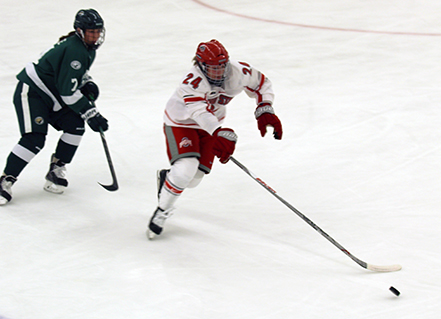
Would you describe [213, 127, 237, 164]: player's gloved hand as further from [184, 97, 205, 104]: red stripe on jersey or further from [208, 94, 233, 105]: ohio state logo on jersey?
[208, 94, 233, 105]: ohio state logo on jersey

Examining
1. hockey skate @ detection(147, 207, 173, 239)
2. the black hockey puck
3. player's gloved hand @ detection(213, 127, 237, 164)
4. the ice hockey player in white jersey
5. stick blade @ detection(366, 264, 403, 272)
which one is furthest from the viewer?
hockey skate @ detection(147, 207, 173, 239)

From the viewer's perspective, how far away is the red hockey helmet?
9.35ft

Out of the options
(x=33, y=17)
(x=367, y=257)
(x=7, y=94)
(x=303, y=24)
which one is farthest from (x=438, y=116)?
(x=33, y=17)

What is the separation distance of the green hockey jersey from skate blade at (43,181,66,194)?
525 mm

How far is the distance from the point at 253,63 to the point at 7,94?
2.35m

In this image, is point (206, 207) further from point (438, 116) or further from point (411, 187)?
point (438, 116)

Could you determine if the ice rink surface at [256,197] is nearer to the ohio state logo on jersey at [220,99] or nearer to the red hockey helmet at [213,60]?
the ohio state logo on jersey at [220,99]

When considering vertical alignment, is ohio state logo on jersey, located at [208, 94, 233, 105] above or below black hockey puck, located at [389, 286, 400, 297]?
above

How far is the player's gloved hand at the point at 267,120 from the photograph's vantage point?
3.05m

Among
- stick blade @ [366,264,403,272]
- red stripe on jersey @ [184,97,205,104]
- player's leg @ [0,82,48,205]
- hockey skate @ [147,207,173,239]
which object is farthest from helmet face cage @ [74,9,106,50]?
stick blade @ [366,264,403,272]

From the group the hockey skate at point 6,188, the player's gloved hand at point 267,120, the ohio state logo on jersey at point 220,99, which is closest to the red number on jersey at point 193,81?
the ohio state logo on jersey at point 220,99

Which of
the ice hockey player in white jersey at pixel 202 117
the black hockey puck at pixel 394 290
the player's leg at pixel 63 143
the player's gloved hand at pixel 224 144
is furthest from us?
the player's leg at pixel 63 143

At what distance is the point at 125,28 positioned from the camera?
691 cm

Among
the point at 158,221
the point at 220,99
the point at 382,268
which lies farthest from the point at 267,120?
the point at 382,268
